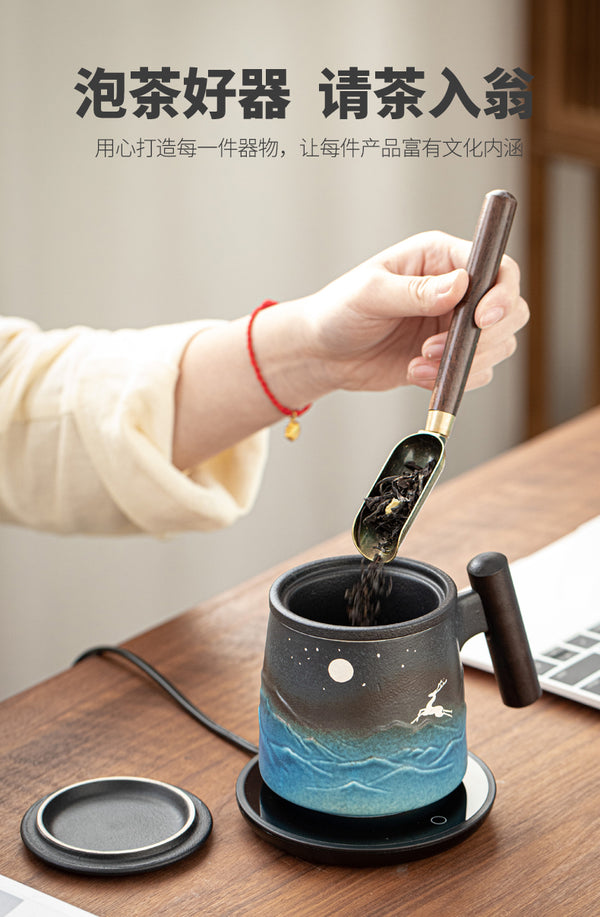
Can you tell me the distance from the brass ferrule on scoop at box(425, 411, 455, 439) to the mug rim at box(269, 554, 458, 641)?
0.35ft

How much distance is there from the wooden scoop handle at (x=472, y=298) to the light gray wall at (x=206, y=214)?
4.25 ft

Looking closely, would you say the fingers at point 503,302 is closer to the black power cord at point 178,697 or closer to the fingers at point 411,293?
the fingers at point 411,293

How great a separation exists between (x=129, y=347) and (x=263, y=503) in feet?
4.54

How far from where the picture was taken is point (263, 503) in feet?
8.11

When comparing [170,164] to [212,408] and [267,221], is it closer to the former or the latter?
[267,221]

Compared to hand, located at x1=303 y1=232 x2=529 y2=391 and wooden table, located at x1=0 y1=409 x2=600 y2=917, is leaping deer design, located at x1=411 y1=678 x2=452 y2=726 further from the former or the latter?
hand, located at x1=303 y1=232 x2=529 y2=391

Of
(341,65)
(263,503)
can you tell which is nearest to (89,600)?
(263,503)

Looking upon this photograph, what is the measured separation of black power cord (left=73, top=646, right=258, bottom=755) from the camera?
2.45 ft

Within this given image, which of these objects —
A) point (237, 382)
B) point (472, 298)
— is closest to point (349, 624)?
point (472, 298)

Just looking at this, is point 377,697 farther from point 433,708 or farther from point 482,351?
point 482,351

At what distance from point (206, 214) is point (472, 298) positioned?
148cm

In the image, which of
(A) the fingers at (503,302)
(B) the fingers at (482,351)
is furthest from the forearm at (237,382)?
(A) the fingers at (503,302)

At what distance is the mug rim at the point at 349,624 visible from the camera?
577mm

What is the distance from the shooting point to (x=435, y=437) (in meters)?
0.71
